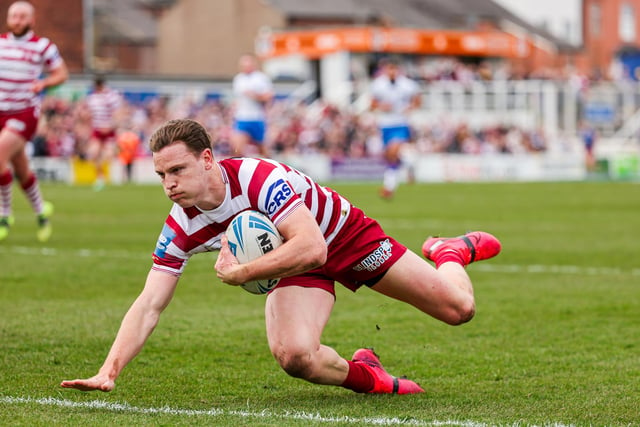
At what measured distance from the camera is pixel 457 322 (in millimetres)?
6176

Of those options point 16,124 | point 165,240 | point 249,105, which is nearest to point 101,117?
point 249,105

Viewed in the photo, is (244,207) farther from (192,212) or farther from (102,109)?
(102,109)

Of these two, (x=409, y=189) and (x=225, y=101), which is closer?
(x=409, y=189)

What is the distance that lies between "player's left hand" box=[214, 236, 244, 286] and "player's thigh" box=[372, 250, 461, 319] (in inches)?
43.8

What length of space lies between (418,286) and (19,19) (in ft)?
24.7

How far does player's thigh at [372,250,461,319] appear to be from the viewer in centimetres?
592

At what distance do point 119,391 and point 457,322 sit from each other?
1.87m

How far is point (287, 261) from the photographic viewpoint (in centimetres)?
507

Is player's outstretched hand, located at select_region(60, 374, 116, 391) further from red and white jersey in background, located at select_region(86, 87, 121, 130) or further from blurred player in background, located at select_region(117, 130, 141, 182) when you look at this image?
blurred player in background, located at select_region(117, 130, 141, 182)

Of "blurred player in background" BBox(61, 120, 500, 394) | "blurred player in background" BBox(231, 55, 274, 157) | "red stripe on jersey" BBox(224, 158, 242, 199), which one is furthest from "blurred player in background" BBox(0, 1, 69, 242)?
"blurred player in background" BBox(231, 55, 274, 157)

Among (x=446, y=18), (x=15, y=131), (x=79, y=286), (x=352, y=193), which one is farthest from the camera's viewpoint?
(x=446, y=18)

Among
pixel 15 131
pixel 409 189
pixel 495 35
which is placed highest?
pixel 495 35

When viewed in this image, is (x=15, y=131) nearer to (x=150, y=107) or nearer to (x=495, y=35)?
(x=150, y=107)

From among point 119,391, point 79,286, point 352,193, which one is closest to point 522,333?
point 119,391
